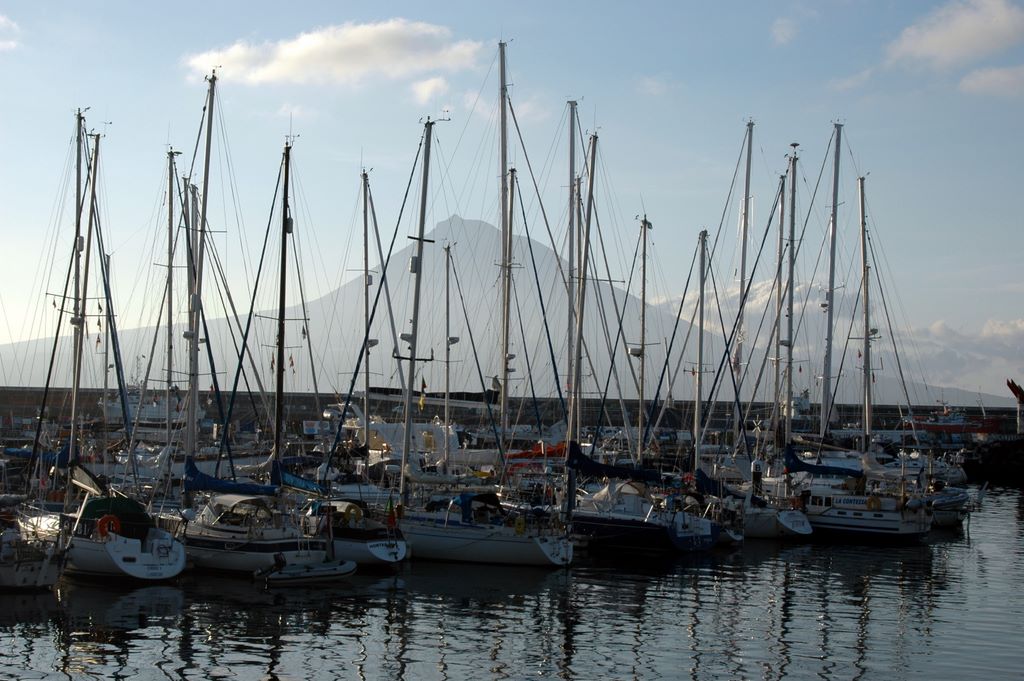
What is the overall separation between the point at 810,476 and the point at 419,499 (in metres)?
20.3

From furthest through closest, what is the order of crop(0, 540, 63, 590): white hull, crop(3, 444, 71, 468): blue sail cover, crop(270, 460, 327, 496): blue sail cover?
crop(3, 444, 71, 468): blue sail cover < crop(270, 460, 327, 496): blue sail cover < crop(0, 540, 63, 590): white hull

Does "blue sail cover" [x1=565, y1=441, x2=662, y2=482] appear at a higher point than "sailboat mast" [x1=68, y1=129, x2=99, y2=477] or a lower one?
lower

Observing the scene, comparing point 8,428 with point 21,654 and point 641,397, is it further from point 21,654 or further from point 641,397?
point 21,654

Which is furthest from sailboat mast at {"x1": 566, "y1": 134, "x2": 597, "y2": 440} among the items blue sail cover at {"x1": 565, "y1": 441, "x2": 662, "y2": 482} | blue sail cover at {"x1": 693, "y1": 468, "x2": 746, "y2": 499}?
blue sail cover at {"x1": 693, "y1": 468, "x2": 746, "y2": 499}

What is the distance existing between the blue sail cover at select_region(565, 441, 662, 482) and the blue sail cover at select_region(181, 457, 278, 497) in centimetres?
869

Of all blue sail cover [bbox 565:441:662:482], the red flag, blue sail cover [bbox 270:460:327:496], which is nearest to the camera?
blue sail cover [bbox 270:460:327:496]

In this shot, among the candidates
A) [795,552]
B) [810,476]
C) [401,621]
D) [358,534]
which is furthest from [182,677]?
[810,476]

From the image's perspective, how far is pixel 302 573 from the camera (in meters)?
27.2

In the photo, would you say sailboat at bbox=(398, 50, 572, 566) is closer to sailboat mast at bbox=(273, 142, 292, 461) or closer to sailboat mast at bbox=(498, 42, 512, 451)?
sailboat mast at bbox=(273, 142, 292, 461)

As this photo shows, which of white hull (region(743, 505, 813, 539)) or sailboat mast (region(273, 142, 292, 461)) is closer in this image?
sailboat mast (region(273, 142, 292, 461))

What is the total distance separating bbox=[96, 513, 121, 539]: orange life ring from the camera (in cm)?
2636

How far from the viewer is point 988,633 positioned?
938 inches

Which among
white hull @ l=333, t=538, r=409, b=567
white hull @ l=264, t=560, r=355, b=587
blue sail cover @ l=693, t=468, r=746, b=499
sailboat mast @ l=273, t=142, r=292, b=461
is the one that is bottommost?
white hull @ l=264, t=560, r=355, b=587

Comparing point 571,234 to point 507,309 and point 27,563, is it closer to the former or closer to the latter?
point 507,309
